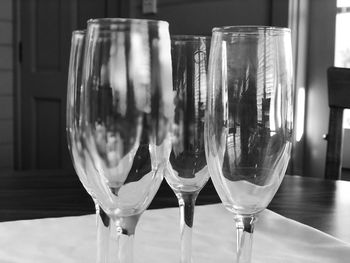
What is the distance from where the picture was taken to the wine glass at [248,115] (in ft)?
1.28

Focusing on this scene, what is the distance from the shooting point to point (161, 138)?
35 centimetres

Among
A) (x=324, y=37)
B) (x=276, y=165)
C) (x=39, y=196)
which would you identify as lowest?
(x=39, y=196)

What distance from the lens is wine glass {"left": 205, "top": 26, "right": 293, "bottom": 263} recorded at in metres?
0.39

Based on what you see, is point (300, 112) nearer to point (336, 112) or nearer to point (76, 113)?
point (336, 112)

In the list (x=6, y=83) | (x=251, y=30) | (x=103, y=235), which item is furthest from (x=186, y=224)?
(x=6, y=83)

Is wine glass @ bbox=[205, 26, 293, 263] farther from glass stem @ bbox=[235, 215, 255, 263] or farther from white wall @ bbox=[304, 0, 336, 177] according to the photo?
white wall @ bbox=[304, 0, 336, 177]

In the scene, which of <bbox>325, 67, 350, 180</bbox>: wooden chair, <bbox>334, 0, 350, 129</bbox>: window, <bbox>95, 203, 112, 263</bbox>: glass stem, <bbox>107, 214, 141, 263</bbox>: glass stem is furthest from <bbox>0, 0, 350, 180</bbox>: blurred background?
<bbox>107, 214, 141, 263</bbox>: glass stem

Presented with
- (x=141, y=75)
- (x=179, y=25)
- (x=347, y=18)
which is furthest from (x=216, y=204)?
(x=179, y=25)

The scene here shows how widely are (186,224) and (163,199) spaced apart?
0.38 meters

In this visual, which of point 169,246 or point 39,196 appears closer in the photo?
point 169,246

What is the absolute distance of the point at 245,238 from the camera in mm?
402

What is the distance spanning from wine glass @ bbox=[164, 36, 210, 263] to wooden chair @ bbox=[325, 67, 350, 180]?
2.65 feet

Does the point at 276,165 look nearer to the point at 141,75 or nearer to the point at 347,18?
the point at 141,75

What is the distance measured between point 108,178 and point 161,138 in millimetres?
40
